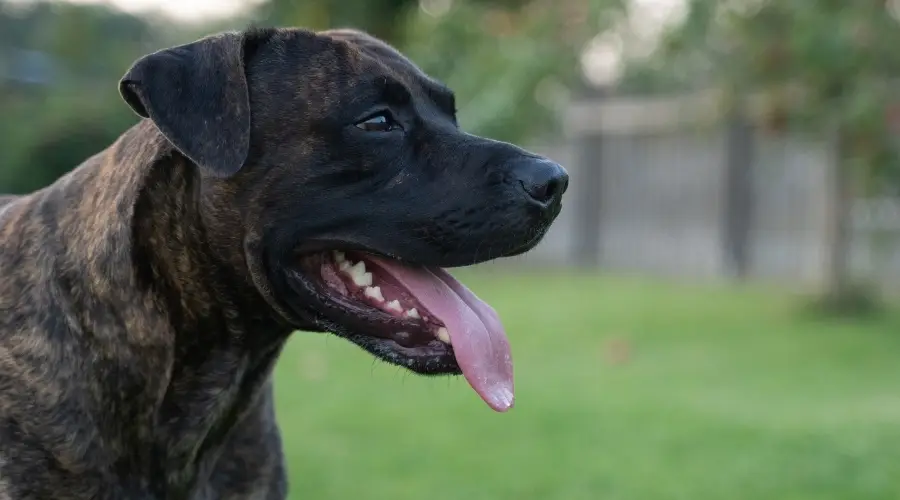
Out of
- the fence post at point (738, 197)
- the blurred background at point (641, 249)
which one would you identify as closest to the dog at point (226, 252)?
the blurred background at point (641, 249)

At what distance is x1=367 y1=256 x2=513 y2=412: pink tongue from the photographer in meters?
2.64

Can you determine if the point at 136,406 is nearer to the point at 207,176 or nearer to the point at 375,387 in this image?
the point at 207,176

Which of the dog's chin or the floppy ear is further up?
the floppy ear

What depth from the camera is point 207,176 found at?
8.52ft

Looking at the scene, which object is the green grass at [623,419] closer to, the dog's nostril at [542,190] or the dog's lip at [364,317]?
the dog's lip at [364,317]

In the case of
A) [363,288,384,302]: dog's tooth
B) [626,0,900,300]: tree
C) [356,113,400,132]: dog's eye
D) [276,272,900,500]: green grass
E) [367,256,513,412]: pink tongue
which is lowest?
[276,272,900,500]: green grass

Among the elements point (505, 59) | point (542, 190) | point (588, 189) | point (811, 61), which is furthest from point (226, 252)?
point (588, 189)

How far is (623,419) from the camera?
5832mm

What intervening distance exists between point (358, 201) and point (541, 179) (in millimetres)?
453

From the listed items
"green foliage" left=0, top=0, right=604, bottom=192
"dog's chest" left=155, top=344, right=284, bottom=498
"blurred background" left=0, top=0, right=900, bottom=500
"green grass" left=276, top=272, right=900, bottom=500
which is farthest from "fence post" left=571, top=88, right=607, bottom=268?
"dog's chest" left=155, top=344, right=284, bottom=498

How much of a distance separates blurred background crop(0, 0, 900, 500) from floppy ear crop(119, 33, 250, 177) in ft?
7.91

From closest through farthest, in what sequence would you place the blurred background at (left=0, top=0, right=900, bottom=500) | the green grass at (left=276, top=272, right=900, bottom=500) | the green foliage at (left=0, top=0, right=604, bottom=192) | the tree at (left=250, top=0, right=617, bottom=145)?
the green grass at (left=276, top=272, right=900, bottom=500), the blurred background at (left=0, top=0, right=900, bottom=500), the tree at (left=250, top=0, right=617, bottom=145), the green foliage at (left=0, top=0, right=604, bottom=192)

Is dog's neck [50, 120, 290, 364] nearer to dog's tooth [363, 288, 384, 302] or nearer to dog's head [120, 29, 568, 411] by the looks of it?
dog's head [120, 29, 568, 411]

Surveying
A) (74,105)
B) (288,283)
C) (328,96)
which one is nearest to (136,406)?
(288,283)
